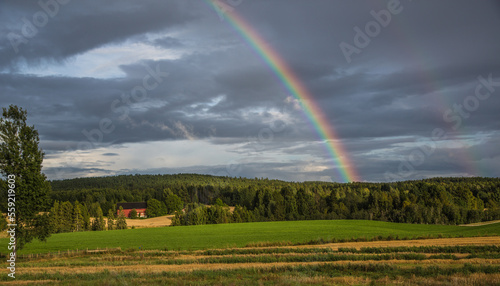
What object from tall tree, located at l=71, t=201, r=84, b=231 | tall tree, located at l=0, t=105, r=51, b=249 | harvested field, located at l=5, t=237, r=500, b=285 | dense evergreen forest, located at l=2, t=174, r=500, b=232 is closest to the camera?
harvested field, located at l=5, t=237, r=500, b=285

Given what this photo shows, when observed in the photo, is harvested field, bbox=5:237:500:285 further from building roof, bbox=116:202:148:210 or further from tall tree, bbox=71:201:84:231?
building roof, bbox=116:202:148:210

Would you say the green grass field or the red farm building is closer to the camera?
the green grass field

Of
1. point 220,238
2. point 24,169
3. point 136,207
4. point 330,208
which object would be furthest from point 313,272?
point 136,207

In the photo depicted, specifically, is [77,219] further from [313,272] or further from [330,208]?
[313,272]

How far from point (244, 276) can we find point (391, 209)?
102m

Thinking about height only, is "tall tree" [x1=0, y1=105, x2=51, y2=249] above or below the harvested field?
above

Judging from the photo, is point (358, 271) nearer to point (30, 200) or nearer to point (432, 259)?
point (432, 259)

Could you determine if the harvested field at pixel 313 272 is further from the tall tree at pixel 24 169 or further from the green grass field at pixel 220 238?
the green grass field at pixel 220 238

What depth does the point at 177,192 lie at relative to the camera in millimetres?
178750

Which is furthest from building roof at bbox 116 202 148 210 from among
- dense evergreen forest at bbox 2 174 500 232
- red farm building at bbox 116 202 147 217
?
dense evergreen forest at bbox 2 174 500 232

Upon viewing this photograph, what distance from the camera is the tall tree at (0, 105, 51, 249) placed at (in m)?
33.3

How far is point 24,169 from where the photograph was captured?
33875 mm

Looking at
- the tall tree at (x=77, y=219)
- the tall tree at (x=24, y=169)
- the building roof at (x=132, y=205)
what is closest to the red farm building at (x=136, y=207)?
the building roof at (x=132, y=205)

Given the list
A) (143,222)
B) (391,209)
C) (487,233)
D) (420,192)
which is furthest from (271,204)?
(487,233)
